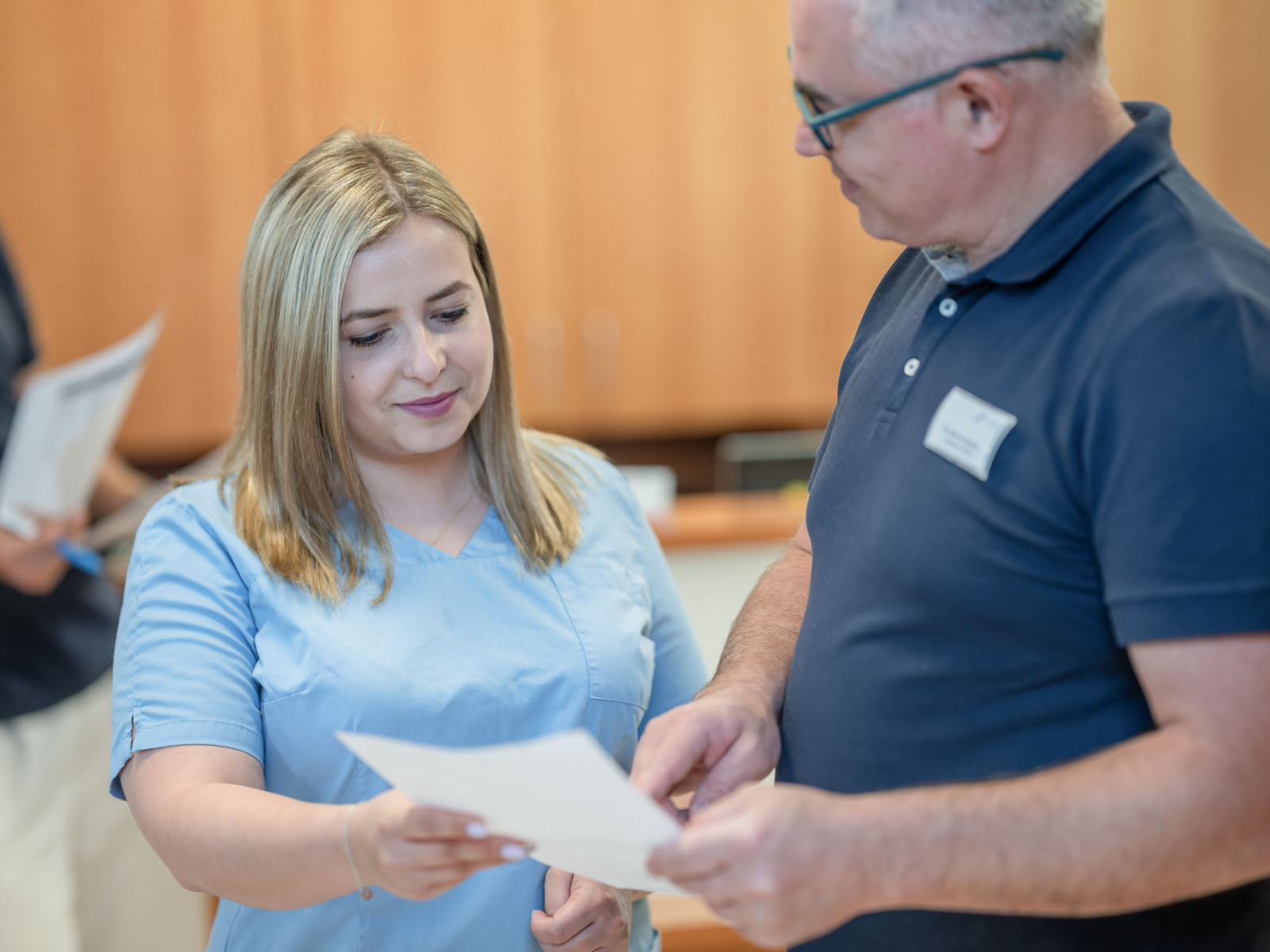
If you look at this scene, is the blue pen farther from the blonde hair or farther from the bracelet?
the bracelet

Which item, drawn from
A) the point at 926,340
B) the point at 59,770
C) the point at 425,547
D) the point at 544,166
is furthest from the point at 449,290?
the point at 544,166

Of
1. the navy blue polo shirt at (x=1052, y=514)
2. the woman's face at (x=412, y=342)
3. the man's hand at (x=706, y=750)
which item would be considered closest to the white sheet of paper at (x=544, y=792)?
the man's hand at (x=706, y=750)

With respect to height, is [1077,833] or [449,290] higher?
[449,290]

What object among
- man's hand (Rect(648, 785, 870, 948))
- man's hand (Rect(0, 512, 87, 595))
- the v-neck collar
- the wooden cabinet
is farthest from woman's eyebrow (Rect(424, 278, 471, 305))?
the wooden cabinet

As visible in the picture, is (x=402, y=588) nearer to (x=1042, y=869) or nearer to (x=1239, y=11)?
(x=1042, y=869)

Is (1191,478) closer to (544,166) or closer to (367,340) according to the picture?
(367,340)

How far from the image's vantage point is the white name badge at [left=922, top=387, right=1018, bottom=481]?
896mm

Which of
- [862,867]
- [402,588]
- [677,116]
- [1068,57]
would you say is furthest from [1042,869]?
[677,116]

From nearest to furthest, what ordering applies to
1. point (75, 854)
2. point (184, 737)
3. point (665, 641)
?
point (184, 737) < point (665, 641) < point (75, 854)

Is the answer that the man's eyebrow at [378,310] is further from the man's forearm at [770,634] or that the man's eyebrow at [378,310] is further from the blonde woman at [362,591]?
the man's forearm at [770,634]

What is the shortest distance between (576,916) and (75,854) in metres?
1.14

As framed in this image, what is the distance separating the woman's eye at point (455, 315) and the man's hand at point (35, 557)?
0.91m

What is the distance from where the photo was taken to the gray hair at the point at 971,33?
89 centimetres

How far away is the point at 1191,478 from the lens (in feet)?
2.53
